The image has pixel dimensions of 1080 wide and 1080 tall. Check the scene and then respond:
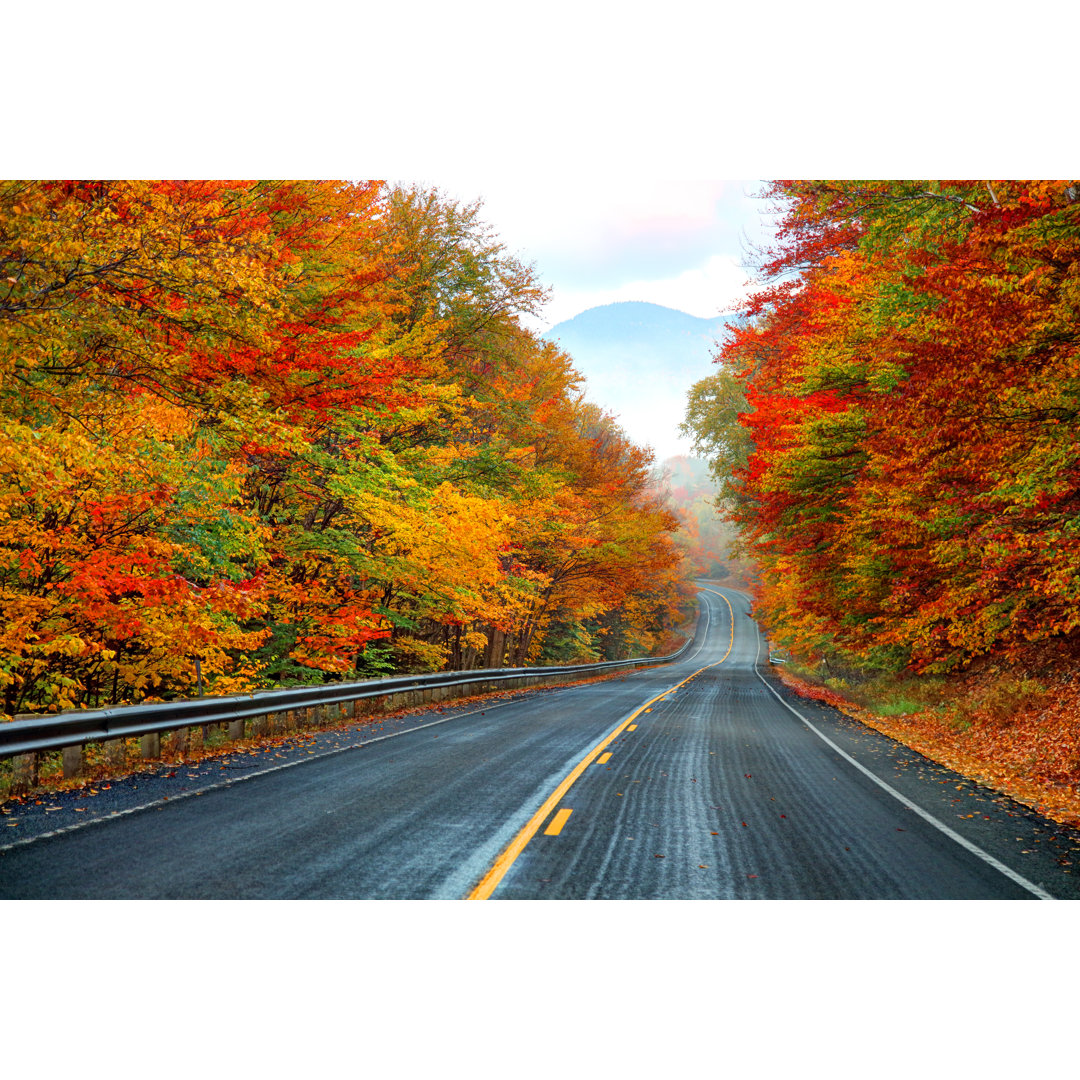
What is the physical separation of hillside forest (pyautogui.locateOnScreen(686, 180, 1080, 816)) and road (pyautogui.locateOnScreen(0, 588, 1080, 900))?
10.3ft

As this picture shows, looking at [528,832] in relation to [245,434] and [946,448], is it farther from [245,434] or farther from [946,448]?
[946,448]

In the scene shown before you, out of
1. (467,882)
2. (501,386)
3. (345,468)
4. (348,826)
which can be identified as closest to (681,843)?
(467,882)

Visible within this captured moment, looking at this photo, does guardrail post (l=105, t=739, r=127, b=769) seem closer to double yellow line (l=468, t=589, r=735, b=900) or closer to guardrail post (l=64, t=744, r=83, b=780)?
guardrail post (l=64, t=744, r=83, b=780)

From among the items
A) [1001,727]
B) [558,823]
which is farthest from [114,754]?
[1001,727]

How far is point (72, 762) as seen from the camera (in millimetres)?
6957

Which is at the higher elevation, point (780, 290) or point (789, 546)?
point (780, 290)

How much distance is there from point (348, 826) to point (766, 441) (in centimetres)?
1813

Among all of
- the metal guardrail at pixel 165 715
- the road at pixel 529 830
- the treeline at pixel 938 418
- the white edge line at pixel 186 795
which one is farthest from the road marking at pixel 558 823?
the treeline at pixel 938 418

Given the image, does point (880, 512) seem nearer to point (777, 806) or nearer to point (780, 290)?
point (777, 806)

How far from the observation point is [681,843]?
592 cm

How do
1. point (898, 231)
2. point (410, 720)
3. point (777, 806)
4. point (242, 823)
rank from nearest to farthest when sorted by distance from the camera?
point (242, 823), point (777, 806), point (898, 231), point (410, 720)

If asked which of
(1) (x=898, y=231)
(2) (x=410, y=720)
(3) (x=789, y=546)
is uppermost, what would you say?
(1) (x=898, y=231)

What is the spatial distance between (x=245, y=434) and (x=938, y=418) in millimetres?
9413

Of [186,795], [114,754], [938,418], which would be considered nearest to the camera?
[186,795]
